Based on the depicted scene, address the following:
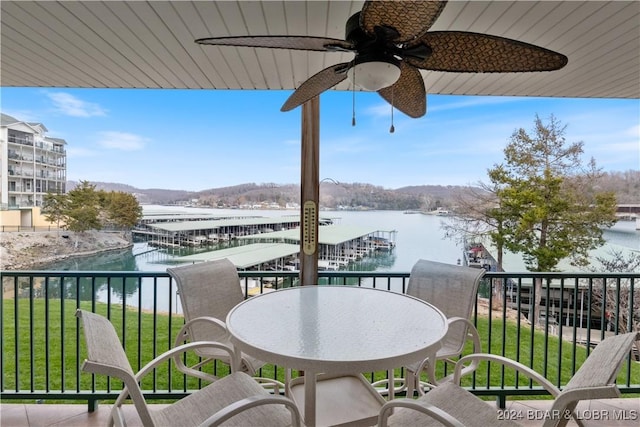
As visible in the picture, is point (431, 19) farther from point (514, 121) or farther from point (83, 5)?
point (514, 121)

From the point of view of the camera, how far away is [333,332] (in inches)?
57.9

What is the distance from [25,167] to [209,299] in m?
2.36

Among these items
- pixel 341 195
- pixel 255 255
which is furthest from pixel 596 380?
pixel 255 255

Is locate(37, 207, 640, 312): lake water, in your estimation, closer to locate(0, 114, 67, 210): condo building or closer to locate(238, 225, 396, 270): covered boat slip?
locate(238, 225, 396, 270): covered boat slip

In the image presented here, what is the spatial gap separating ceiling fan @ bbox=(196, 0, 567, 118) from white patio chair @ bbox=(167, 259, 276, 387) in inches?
57.8

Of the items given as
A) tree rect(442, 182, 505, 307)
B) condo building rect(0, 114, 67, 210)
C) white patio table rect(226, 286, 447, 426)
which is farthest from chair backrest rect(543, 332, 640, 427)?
condo building rect(0, 114, 67, 210)

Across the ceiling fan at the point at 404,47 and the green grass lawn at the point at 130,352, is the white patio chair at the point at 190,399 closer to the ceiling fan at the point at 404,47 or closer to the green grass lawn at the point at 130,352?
A: the ceiling fan at the point at 404,47

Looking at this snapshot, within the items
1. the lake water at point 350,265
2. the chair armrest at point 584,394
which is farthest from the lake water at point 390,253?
the chair armrest at point 584,394

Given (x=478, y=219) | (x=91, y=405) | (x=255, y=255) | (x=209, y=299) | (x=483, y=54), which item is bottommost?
(x=91, y=405)

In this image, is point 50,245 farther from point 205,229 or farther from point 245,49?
point 245,49

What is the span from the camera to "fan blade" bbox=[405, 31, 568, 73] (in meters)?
1.33

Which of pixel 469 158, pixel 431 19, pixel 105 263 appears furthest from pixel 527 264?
pixel 105 263

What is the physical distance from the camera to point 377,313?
1.72m

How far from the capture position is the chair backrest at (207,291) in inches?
81.4
